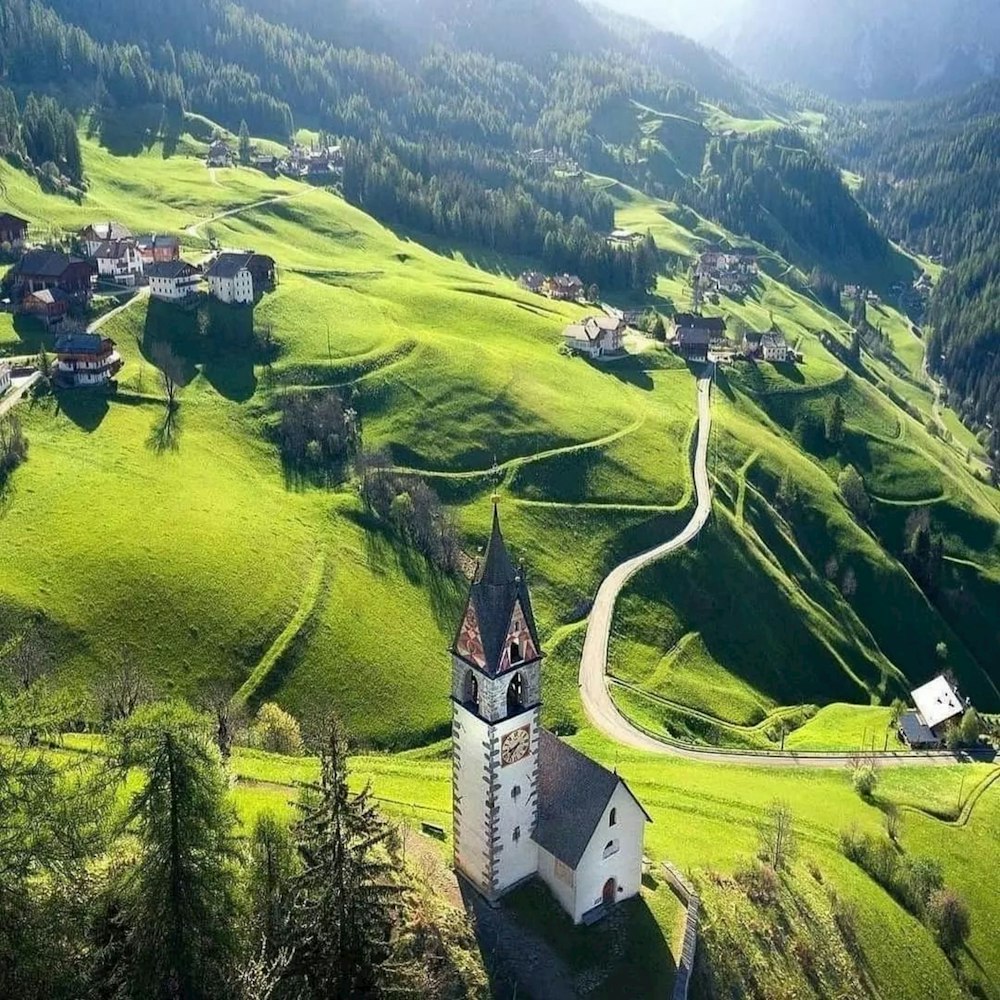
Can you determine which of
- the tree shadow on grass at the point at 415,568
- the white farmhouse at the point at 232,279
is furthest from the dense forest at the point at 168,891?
the white farmhouse at the point at 232,279

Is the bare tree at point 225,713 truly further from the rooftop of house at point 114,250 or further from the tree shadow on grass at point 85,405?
the rooftop of house at point 114,250

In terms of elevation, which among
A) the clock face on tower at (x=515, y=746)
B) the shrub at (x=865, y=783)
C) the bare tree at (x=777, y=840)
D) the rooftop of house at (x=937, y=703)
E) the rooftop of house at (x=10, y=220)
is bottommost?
the rooftop of house at (x=10, y=220)

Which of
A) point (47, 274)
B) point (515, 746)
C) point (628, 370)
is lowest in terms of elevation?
point (47, 274)

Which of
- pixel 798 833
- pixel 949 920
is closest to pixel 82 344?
pixel 798 833

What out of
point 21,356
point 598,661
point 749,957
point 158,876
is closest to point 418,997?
point 158,876

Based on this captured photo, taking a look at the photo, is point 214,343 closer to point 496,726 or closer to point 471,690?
point 471,690

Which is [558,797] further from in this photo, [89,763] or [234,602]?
[234,602]

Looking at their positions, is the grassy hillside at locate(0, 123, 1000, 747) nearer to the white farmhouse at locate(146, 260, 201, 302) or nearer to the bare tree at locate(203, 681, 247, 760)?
the bare tree at locate(203, 681, 247, 760)
